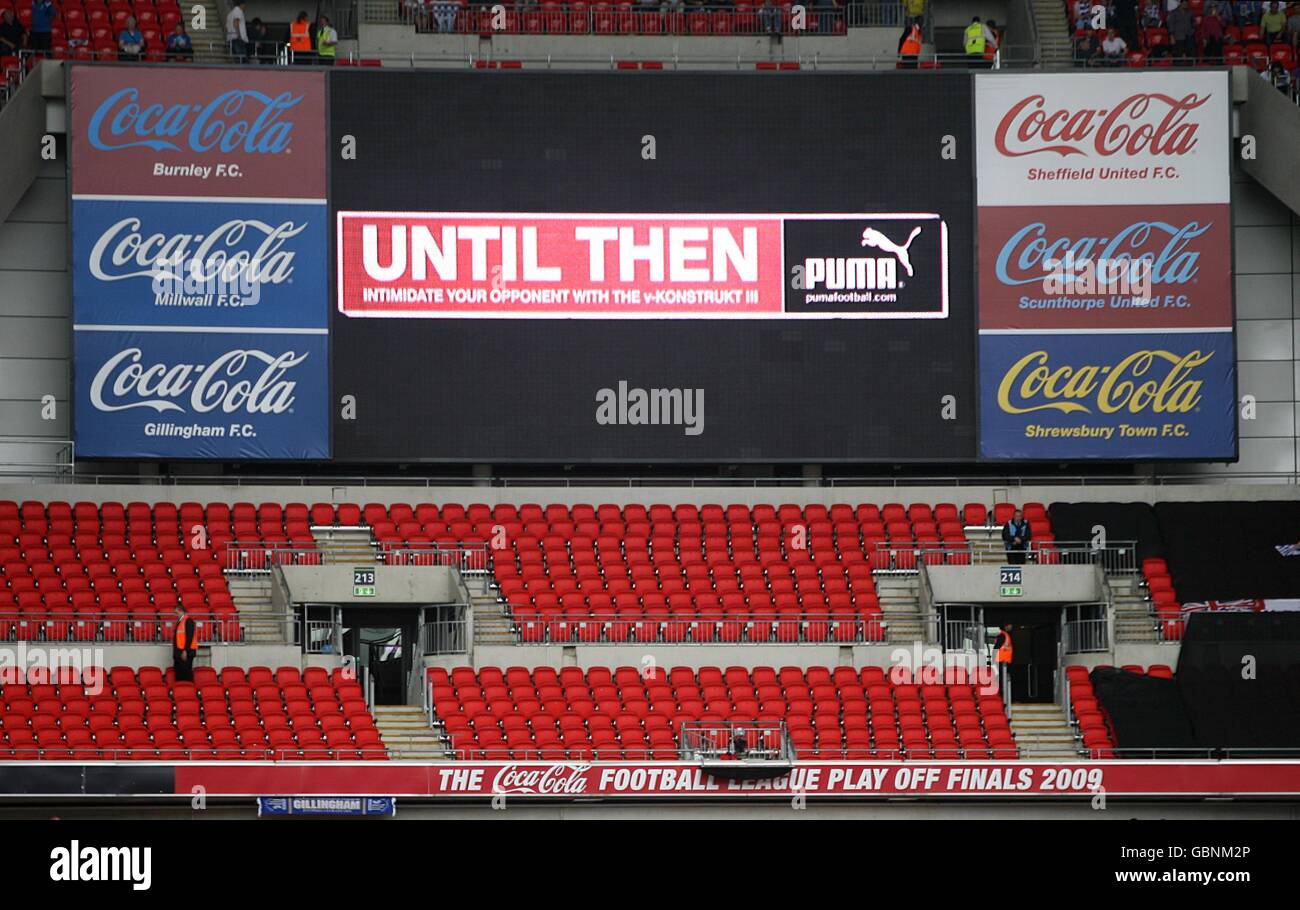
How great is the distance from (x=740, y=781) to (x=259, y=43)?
40.4 ft

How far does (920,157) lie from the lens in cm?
2584

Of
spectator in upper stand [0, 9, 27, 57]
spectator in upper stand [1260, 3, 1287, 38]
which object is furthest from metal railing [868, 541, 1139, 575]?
spectator in upper stand [0, 9, 27, 57]

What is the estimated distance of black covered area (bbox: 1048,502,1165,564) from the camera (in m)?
25.3

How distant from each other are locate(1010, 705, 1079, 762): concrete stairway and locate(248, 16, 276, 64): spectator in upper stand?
13025mm

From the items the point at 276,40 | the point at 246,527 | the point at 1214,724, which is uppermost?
the point at 276,40

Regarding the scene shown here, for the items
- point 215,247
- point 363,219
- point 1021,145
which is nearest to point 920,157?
point 1021,145

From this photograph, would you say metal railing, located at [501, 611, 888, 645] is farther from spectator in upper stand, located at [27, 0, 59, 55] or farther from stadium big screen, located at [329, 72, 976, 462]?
spectator in upper stand, located at [27, 0, 59, 55]

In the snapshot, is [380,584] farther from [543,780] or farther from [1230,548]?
[1230,548]

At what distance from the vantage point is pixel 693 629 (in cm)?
2361

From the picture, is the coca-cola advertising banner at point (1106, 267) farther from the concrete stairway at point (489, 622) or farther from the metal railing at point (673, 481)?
the concrete stairway at point (489, 622)

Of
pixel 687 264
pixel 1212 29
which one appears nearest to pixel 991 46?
pixel 1212 29
